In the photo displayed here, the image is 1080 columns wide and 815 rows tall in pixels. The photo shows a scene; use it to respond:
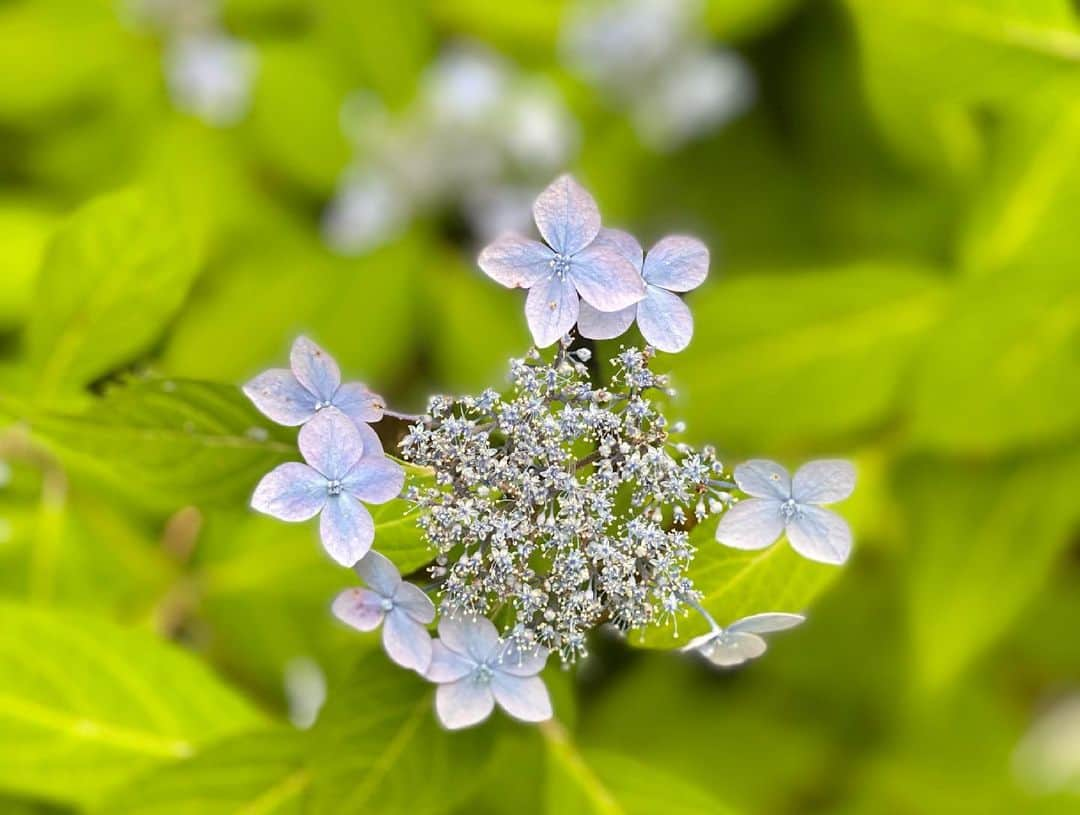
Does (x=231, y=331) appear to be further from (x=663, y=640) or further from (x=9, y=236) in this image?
(x=663, y=640)

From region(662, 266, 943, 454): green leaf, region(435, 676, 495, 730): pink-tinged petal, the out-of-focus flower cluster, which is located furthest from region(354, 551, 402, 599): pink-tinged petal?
the out-of-focus flower cluster

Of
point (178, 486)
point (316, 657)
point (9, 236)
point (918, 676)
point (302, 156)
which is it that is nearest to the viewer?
point (178, 486)

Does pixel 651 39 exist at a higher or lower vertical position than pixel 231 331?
higher

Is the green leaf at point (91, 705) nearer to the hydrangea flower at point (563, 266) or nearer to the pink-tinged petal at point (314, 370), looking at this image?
the pink-tinged petal at point (314, 370)

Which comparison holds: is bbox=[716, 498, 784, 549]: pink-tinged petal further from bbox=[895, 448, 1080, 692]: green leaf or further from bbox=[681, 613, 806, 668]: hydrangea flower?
bbox=[895, 448, 1080, 692]: green leaf

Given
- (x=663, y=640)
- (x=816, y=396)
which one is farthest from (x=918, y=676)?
(x=663, y=640)

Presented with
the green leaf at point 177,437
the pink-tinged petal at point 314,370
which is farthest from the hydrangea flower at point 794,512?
the green leaf at point 177,437

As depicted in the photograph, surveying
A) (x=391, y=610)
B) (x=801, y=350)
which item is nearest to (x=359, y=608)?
(x=391, y=610)
